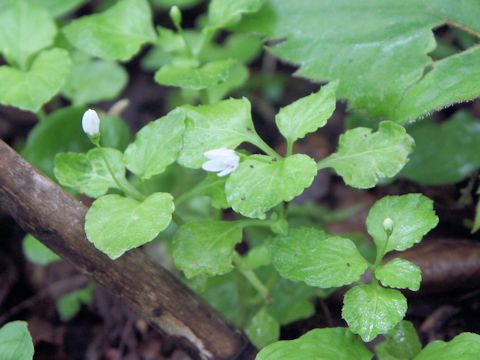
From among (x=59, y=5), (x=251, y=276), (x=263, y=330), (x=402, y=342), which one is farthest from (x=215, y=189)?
(x=59, y=5)

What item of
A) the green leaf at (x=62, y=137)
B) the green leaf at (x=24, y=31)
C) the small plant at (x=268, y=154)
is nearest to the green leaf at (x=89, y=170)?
the small plant at (x=268, y=154)

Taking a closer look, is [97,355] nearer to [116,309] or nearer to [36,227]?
[116,309]

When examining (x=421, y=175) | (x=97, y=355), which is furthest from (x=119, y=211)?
(x=421, y=175)

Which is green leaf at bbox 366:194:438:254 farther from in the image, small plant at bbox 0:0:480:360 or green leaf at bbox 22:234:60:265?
green leaf at bbox 22:234:60:265

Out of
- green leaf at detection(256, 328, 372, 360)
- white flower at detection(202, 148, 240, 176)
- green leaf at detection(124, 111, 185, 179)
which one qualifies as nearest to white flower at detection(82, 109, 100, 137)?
green leaf at detection(124, 111, 185, 179)

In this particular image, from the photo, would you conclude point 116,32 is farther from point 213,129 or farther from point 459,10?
point 459,10

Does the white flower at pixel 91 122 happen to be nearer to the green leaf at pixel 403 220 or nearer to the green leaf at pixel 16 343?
the green leaf at pixel 16 343

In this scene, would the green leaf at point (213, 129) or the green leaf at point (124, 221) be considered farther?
the green leaf at point (213, 129)
